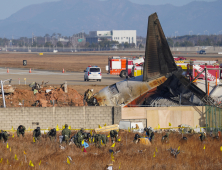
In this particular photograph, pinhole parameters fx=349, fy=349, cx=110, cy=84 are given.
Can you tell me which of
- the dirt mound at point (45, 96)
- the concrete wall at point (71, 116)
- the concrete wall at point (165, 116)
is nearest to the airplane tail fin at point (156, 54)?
the concrete wall at point (165, 116)

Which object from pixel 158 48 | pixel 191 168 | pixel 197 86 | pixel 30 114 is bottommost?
pixel 191 168

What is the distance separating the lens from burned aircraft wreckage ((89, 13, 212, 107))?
73.0 ft

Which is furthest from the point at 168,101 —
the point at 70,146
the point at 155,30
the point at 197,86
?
the point at 70,146

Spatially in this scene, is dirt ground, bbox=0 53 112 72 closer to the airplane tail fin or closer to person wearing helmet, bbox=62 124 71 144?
the airplane tail fin

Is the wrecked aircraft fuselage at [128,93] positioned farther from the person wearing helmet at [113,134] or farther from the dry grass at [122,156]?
the person wearing helmet at [113,134]

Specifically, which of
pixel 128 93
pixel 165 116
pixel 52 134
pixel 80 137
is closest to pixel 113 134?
pixel 80 137

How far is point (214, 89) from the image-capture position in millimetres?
23000

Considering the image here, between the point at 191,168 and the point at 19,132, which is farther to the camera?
the point at 19,132

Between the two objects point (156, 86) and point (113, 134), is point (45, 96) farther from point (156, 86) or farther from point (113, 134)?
point (113, 134)

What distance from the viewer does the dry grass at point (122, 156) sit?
1477 cm

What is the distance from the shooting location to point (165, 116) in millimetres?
21344

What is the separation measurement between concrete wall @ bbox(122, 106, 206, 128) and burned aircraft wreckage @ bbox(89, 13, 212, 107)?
Result: 0.94m

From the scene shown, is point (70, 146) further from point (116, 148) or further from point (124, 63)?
point (124, 63)

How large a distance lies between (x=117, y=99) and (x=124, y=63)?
33.5 meters
